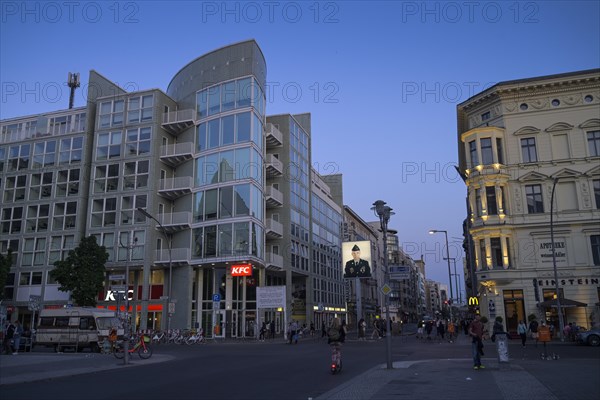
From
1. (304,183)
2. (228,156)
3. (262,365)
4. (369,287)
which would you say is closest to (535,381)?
(262,365)

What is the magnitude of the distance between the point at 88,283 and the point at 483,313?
3285 centimetres

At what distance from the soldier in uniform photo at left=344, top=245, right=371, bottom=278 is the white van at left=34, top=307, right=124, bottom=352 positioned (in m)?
20.8

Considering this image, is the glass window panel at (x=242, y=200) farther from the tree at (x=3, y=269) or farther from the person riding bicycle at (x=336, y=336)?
the person riding bicycle at (x=336, y=336)

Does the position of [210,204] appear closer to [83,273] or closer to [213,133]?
[213,133]

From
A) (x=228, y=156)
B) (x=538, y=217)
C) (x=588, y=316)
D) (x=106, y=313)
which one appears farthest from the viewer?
(x=228, y=156)

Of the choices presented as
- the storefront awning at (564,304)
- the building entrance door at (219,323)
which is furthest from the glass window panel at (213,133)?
the storefront awning at (564,304)

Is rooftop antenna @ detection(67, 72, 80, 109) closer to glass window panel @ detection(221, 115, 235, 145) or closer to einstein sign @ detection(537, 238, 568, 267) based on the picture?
glass window panel @ detection(221, 115, 235, 145)

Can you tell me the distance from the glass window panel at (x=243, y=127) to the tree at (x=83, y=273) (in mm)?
15819

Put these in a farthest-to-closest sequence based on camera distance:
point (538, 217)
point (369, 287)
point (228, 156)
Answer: point (369, 287), point (228, 156), point (538, 217)

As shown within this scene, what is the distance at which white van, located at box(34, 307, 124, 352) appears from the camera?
28.4 m

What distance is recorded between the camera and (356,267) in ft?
144

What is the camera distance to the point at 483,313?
40.1 m

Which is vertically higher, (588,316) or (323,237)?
(323,237)

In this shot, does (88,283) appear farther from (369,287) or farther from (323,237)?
(369,287)
